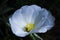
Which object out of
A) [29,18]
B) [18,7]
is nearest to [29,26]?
[29,18]

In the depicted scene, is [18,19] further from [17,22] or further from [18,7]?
Result: [18,7]

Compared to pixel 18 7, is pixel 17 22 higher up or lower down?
lower down

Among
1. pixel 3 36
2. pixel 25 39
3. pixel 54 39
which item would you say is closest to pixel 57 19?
pixel 54 39

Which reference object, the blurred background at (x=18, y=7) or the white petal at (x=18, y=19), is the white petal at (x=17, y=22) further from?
the blurred background at (x=18, y=7)

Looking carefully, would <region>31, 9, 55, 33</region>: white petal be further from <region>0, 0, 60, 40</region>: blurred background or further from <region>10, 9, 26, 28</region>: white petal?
<region>0, 0, 60, 40</region>: blurred background

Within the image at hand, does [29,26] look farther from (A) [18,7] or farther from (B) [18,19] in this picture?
(A) [18,7]

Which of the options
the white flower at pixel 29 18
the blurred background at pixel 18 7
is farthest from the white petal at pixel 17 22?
the blurred background at pixel 18 7

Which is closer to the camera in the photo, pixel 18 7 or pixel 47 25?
pixel 47 25

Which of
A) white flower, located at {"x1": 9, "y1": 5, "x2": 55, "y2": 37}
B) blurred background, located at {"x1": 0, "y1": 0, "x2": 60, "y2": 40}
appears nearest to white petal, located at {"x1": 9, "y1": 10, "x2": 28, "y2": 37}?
white flower, located at {"x1": 9, "y1": 5, "x2": 55, "y2": 37}

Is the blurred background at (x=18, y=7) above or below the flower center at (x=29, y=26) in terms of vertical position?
above

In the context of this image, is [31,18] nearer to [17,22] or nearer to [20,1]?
[17,22]
